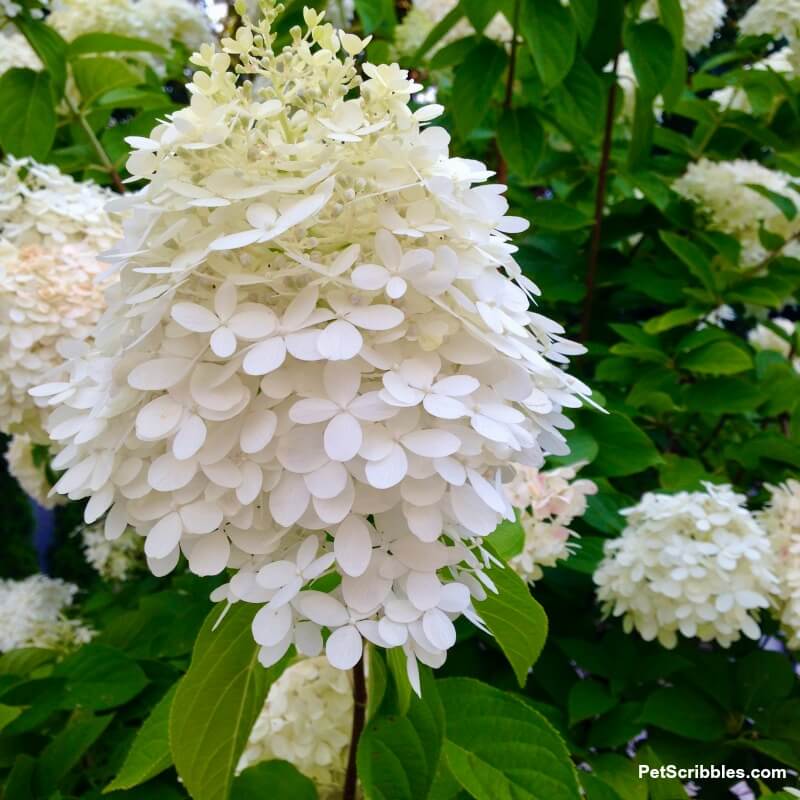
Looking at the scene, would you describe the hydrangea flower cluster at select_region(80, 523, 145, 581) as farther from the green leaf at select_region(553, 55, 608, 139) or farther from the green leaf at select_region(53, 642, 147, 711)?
the green leaf at select_region(553, 55, 608, 139)

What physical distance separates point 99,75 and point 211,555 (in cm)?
101

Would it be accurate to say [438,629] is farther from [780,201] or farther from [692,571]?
[780,201]

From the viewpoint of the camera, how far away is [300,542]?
1.53 ft

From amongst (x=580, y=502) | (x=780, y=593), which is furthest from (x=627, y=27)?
(x=780, y=593)

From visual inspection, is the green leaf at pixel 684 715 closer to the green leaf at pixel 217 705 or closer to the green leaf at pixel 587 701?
the green leaf at pixel 587 701

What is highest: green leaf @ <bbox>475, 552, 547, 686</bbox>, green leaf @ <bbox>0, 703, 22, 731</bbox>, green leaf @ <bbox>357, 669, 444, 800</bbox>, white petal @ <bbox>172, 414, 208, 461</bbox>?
white petal @ <bbox>172, 414, 208, 461</bbox>

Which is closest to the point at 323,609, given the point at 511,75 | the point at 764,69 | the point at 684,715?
the point at 684,715

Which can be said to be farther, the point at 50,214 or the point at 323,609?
the point at 50,214

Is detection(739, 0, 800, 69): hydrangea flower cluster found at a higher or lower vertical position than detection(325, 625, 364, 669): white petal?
→ higher

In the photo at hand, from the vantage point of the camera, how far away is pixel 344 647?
43cm

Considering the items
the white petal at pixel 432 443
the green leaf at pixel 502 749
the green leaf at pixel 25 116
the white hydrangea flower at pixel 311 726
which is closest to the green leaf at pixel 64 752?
the white hydrangea flower at pixel 311 726

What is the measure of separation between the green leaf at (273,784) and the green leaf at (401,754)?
0.18 meters

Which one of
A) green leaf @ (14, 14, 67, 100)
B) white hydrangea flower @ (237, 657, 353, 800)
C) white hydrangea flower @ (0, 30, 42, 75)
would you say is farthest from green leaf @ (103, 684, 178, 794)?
white hydrangea flower @ (0, 30, 42, 75)

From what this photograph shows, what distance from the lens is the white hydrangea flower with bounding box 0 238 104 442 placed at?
2.97 feet
